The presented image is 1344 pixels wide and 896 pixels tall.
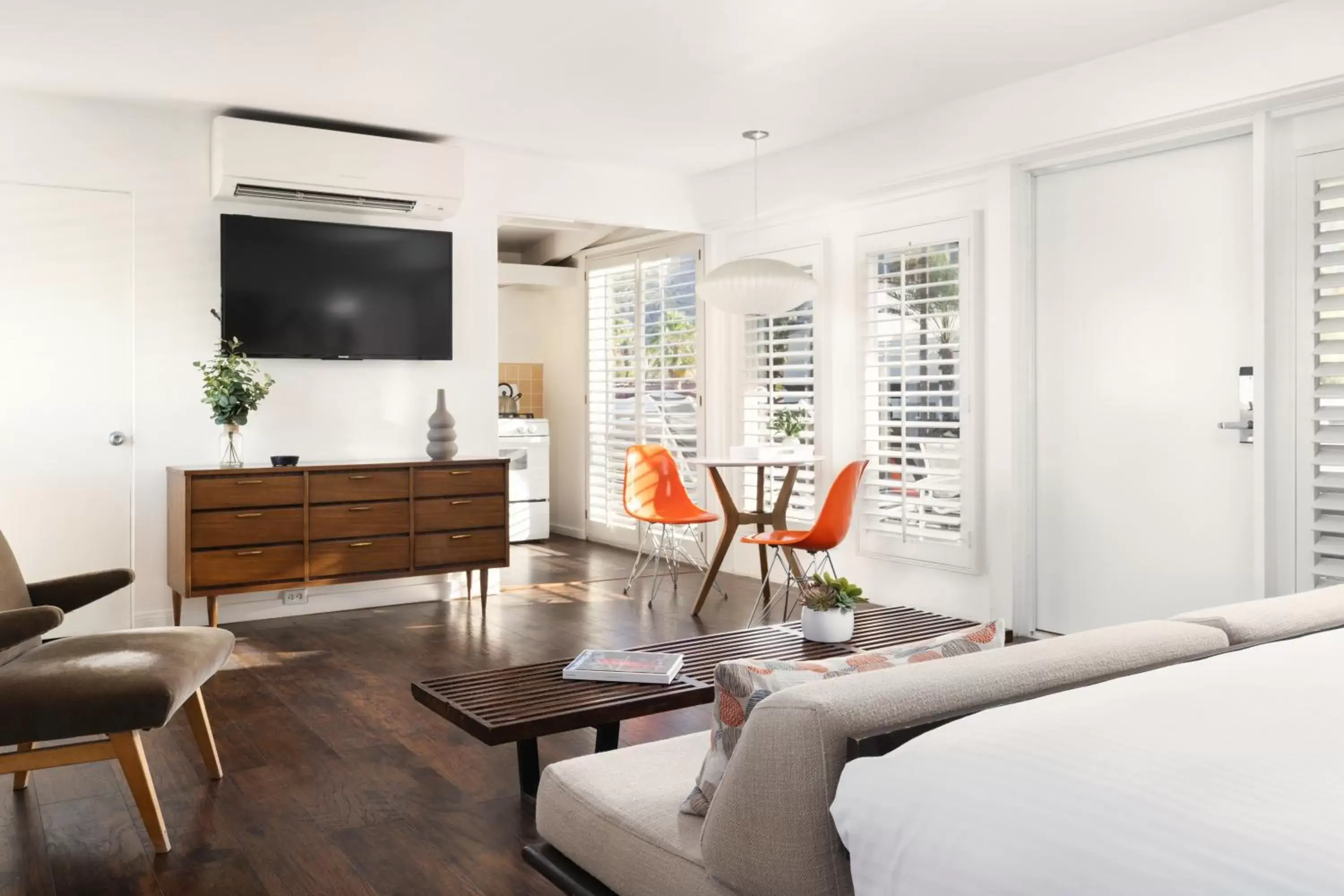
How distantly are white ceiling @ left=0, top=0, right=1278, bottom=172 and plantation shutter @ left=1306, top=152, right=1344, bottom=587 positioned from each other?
2.33ft

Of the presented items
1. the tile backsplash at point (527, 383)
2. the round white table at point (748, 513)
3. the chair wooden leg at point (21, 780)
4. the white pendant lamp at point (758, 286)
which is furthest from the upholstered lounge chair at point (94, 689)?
the tile backsplash at point (527, 383)

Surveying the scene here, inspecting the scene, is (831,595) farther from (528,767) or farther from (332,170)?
(332,170)

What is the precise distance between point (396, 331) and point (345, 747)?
279 cm

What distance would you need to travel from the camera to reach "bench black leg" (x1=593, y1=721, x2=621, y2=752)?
2.93 metres

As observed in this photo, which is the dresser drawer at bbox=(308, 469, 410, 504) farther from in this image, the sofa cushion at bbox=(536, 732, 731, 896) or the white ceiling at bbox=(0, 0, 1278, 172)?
the sofa cushion at bbox=(536, 732, 731, 896)

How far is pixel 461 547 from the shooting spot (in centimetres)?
547

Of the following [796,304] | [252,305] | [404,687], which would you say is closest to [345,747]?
[404,687]

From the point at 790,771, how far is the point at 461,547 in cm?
438

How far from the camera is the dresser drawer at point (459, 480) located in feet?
17.5

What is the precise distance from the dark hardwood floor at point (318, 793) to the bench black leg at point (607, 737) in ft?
0.85

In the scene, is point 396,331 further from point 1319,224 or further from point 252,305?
point 1319,224

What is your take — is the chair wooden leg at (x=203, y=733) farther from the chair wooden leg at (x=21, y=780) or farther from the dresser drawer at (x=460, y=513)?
the dresser drawer at (x=460, y=513)

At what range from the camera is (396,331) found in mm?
5605

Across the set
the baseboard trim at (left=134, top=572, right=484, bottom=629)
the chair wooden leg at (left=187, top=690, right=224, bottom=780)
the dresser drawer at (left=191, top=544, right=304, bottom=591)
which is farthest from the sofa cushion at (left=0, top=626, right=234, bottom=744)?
the baseboard trim at (left=134, top=572, right=484, bottom=629)
